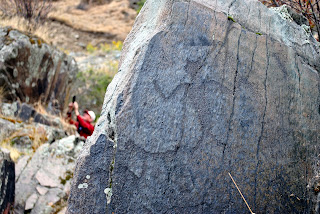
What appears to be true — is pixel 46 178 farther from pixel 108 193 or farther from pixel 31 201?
pixel 108 193

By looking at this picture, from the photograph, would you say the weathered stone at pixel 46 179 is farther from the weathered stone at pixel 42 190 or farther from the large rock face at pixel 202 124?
the large rock face at pixel 202 124

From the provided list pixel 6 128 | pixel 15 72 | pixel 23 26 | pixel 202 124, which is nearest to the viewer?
pixel 202 124

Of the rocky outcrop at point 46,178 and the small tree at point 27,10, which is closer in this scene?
the rocky outcrop at point 46,178

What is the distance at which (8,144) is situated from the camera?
479cm

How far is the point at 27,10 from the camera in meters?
8.12

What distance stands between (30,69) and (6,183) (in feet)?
13.4

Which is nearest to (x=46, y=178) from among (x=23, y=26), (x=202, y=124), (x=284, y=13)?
(x=202, y=124)

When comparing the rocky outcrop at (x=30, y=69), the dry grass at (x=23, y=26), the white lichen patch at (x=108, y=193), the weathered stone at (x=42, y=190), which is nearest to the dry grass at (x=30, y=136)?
the weathered stone at (x=42, y=190)

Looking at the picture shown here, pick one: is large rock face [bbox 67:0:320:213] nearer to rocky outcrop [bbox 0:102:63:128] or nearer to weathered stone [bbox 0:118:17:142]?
weathered stone [bbox 0:118:17:142]

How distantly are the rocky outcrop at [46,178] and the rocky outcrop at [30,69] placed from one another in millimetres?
2550

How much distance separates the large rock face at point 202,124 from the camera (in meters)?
1.66

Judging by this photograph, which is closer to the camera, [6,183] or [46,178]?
[6,183]

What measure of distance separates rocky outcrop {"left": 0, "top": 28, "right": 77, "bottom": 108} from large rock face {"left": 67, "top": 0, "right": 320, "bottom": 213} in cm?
492

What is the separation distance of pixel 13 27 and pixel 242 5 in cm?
593
